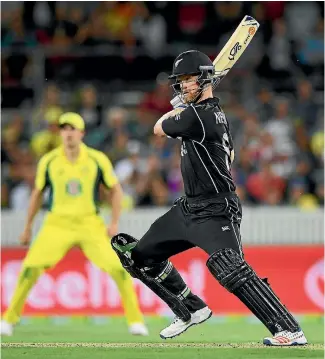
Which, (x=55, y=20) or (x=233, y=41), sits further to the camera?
(x=55, y=20)

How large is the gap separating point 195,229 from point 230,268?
43 centimetres

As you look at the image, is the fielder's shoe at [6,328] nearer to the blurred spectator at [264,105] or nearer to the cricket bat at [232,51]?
the cricket bat at [232,51]

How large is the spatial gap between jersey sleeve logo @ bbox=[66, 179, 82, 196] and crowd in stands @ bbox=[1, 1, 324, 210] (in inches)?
131

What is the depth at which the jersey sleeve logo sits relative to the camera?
1134 cm

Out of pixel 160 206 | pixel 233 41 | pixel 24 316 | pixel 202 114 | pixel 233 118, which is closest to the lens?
pixel 202 114

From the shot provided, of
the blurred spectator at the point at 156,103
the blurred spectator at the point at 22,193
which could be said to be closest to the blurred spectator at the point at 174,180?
the blurred spectator at the point at 156,103

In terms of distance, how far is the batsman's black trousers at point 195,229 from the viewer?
328 inches

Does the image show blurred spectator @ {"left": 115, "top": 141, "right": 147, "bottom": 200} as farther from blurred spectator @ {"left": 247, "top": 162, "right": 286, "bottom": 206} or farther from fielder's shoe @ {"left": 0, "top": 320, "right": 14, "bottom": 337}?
fielder's shoe @ {"left": 0, "top": 320, "right": 14, "bottom": 337}

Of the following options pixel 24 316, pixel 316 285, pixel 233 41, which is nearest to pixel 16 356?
pixel 233 41

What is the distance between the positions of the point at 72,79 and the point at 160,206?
3200mm

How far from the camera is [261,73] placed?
17.1 metres

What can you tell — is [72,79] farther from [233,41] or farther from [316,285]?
[233,41]

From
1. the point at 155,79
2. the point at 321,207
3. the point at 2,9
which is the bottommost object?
the point at 321,207

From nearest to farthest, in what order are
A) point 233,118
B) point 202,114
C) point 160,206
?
point 202,114 → point 160,206 → point 233,118
